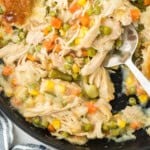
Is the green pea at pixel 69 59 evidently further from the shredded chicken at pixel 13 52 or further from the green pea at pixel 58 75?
the shredded chicken at pixel 13 52

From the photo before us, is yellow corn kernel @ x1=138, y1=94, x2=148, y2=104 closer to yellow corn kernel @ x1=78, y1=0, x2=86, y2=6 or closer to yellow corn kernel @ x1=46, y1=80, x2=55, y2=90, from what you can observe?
yellow corn kernel @ x1=46, y1=80, x2=55, y2=90

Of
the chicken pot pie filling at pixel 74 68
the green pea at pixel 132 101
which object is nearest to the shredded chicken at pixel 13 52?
the chicken pot pie filling at pixel 74 68

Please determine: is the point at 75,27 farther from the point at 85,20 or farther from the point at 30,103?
the point at 30,103

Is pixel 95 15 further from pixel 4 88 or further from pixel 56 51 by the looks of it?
pixel 4 88

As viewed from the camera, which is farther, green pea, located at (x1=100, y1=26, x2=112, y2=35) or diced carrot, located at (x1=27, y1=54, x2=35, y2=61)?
diced carrot, located at (x1=27, y1=54, x2=35, y2=61)

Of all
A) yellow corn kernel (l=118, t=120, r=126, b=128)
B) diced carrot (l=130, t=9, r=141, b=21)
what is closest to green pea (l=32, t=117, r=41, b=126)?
yellow corn kernel (l=118, t=120, r=126, b=128)

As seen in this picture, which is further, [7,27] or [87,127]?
[7,27]

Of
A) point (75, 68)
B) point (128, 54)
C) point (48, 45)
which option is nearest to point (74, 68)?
point (75, 68)
